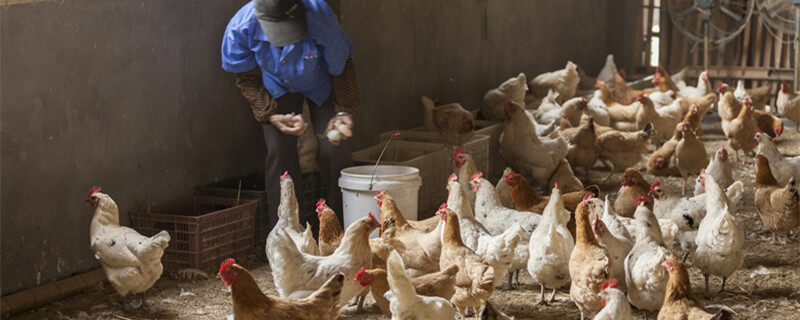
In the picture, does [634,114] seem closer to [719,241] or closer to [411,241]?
[719,241]

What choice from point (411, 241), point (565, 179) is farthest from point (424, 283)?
point (565, 179)

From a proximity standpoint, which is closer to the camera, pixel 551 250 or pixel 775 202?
pixel 551 250

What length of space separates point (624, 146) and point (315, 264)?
487 centimetres

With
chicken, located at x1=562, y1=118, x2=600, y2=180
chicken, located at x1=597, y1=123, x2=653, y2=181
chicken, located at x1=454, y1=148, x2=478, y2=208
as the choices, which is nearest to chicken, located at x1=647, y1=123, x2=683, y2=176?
chicken, located at x1=597, y1=123, x2=653, y2=181

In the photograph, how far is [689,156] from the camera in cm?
792

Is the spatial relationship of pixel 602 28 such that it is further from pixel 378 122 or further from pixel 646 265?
pixel 646 265

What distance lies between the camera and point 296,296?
433 centimetres

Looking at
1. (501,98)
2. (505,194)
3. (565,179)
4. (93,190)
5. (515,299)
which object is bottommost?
(515,299)

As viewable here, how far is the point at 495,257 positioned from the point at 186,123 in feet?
8.77

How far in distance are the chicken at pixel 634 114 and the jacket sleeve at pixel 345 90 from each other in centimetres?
497

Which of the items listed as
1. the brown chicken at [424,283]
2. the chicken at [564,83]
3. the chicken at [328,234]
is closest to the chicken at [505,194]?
the chicken at [328,234]

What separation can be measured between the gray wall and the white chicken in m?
3.60

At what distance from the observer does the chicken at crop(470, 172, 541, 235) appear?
5457 mm

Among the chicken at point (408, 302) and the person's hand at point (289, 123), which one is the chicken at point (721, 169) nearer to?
the person's hand at point (289, 123)
